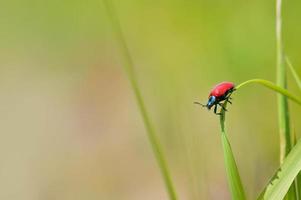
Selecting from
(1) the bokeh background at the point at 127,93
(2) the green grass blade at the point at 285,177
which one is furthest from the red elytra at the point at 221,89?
(1) the bokeh background at the point at 127,93

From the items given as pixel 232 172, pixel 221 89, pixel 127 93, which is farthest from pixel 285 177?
pixel 127 93

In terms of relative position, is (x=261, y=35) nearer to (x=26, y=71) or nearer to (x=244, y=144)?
(x=244, y=144)

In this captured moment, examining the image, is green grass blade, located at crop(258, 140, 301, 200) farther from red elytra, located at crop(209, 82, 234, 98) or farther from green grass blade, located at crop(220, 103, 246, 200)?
red elytra, located at crop(209, 82, 234, 98)

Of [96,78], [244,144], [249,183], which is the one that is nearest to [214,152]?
[244,144]

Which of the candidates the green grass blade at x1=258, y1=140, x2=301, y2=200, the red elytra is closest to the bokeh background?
the red elytra

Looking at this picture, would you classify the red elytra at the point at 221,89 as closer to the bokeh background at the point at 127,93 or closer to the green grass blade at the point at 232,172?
the green grass blade at the point at 232,172

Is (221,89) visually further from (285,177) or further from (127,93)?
(127,93)
